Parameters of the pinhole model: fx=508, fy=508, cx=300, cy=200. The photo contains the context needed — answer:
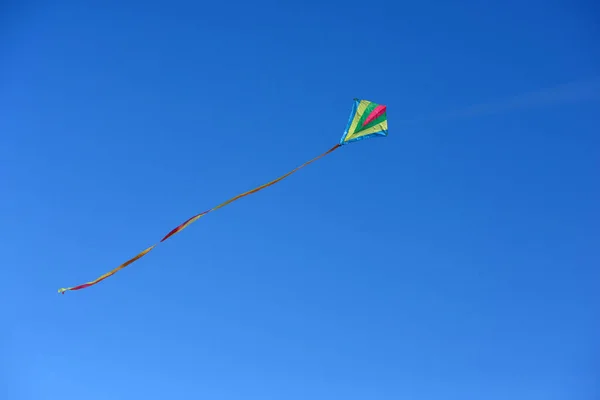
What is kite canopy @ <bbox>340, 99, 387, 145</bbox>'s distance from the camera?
19.6 metres

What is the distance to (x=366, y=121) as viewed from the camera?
20.0 metres

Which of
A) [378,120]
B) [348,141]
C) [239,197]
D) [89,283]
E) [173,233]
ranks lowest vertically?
[89,283]

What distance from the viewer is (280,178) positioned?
661 inches

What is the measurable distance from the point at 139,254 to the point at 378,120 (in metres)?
10.4

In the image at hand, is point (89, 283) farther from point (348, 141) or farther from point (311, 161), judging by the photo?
point (348, 141)

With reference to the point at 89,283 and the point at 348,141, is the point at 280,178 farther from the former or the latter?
the point at 89,283

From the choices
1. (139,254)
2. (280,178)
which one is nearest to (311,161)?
(280,178)

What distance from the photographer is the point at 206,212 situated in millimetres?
16125

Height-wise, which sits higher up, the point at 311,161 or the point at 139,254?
the point at 311,161

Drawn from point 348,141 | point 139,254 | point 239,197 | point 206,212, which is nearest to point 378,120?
point 348,141

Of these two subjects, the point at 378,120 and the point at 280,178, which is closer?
the point at 280,178

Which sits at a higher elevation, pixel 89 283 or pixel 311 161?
pixel 311 161

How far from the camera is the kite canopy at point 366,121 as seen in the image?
19.6 metres

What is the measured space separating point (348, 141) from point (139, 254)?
8.47m
